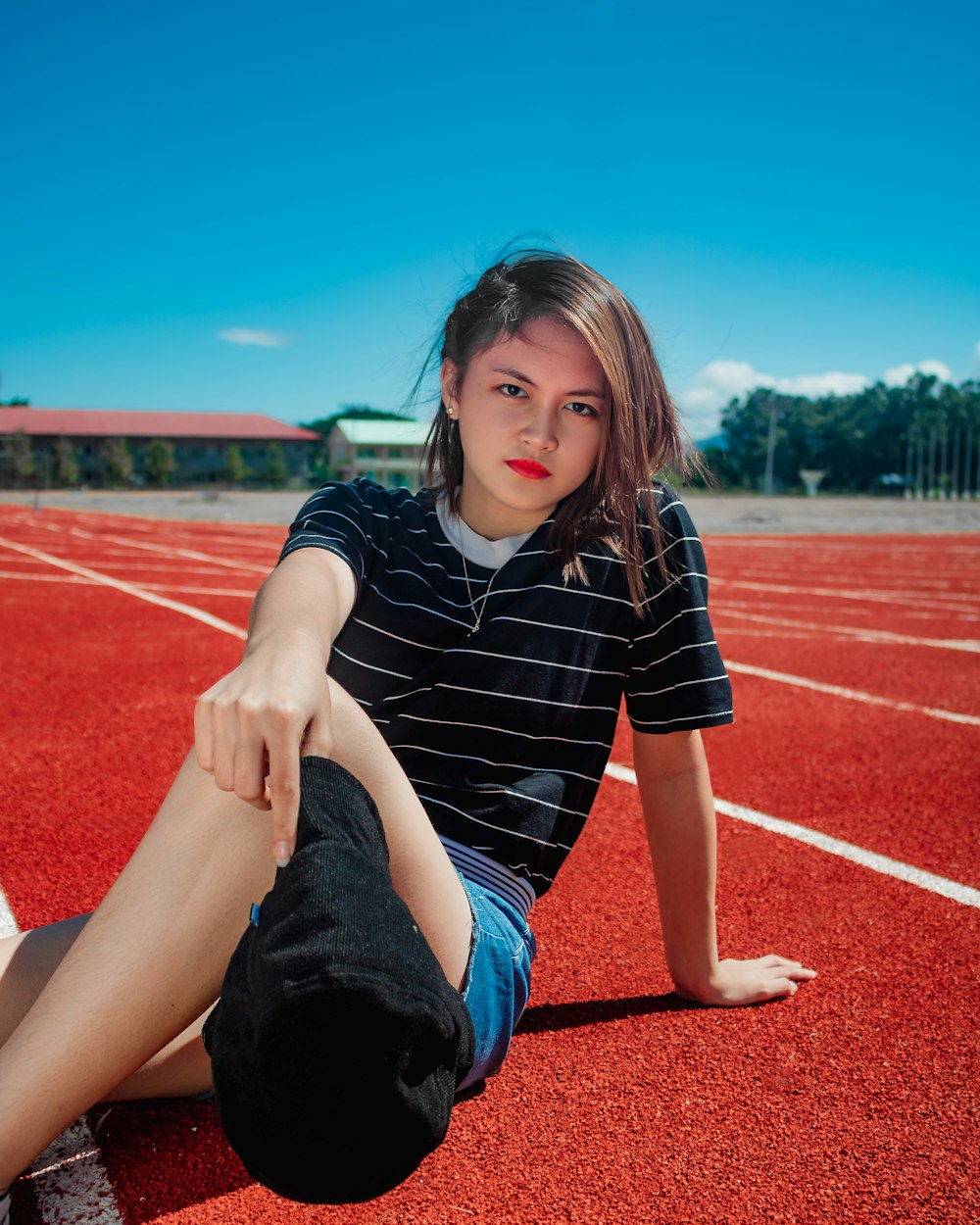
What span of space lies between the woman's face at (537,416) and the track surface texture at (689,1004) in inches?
44.6

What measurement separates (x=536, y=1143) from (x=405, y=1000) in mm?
742

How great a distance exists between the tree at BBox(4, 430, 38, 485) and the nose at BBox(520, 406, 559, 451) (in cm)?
6625

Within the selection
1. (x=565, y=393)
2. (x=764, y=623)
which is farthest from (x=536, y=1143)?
(x=764, y=623)

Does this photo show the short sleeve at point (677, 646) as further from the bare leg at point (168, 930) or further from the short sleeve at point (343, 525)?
the bare leg at point (168, 930)

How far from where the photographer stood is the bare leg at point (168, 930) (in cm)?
127

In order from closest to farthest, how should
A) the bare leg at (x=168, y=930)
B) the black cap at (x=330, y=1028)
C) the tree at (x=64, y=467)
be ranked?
the black cap at (x=330, y=1028) → the bare leg at (x=168, y=930) → the tree at (x=64, y=467)

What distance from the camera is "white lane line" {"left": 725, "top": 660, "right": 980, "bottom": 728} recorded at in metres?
5.10

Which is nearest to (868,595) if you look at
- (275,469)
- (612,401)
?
(612,401)

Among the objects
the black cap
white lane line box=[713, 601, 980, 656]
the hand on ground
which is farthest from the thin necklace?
white lane line box=[713, 601, 980, 656]

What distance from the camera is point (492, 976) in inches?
61.1

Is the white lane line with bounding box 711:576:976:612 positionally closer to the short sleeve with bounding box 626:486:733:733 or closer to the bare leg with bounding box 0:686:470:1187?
the short sleeve with bounding box 626:486:733:733

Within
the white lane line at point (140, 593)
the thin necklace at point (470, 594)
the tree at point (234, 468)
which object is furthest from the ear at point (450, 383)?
the tree at point (234, 468)

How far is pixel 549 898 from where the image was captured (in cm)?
271

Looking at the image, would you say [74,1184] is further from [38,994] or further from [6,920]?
[6,920]
